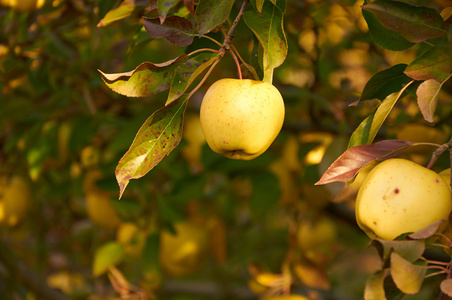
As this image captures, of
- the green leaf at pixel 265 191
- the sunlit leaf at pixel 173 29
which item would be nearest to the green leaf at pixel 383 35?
the sunlit leaf at pixel 173 29

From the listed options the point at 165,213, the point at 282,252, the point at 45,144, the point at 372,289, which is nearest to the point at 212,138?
the point at 372,289

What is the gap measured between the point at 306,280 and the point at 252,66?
1.01 metres

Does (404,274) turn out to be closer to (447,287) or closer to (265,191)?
(447,287)

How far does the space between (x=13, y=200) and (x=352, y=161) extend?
63.6 inches

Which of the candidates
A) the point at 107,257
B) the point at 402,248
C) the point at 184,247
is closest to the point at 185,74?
the point at 402,248

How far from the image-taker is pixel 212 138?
725mm

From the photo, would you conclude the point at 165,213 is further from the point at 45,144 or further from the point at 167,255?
the point at 45,144

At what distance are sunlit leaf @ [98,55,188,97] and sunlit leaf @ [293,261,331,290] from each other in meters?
1.11

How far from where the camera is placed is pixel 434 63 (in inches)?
27.5

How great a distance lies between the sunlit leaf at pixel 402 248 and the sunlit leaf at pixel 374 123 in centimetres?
15

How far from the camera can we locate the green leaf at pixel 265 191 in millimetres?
1671

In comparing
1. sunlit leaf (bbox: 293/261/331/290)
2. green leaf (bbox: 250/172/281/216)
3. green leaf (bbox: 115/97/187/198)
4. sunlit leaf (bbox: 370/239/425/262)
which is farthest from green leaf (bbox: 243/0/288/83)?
sunlit leaf (bbox: 293/261/331/290)

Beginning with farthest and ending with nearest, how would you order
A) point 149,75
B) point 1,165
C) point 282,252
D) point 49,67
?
Result: point 282,252 → point 1,165 → point 49,67 → point 149,75

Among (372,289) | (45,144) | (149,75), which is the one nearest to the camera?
(372,289)
